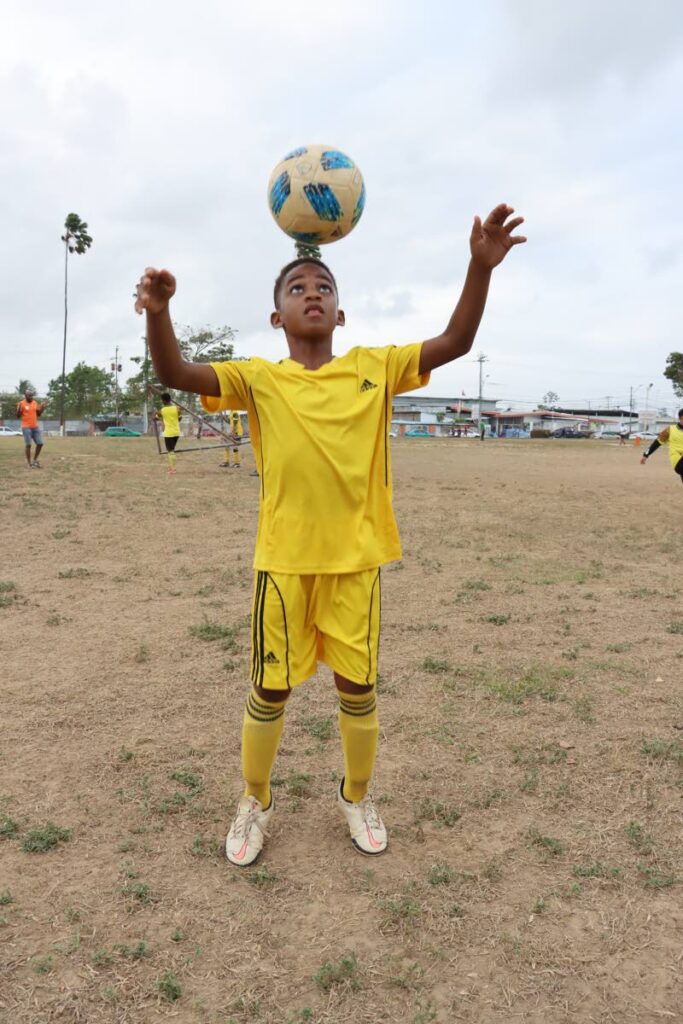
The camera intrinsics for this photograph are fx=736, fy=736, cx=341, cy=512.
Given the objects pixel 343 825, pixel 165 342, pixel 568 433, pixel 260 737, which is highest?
pixel 568 433

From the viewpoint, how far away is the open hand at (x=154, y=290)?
8.16 feet

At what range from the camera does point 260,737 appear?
2.84 meters

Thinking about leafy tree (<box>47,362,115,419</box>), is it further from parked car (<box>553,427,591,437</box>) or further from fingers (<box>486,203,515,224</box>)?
fingers (<box>486,203,515,224</box>)

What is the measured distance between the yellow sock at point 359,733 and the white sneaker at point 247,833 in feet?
1.22

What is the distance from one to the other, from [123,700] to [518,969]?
2.68m

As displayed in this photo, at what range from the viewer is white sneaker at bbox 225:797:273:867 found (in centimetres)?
277

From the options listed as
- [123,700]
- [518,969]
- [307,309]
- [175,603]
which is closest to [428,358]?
[307,309]

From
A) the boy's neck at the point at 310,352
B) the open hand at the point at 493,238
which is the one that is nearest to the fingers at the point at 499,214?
the open hand at the point at 493,238

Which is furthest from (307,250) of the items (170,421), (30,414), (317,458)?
(30,414)

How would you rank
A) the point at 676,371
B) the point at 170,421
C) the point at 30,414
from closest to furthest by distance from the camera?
the point at 30,414 < the point at 170,421 < the point at 676,371

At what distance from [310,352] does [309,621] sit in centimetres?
104

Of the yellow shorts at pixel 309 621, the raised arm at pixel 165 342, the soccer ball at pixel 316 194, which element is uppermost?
the soccer ball at pixel 316 194

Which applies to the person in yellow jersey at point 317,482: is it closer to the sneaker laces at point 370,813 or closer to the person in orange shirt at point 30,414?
the sneaker laces at point 370,813

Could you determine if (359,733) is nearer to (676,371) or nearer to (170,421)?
(170,421)
